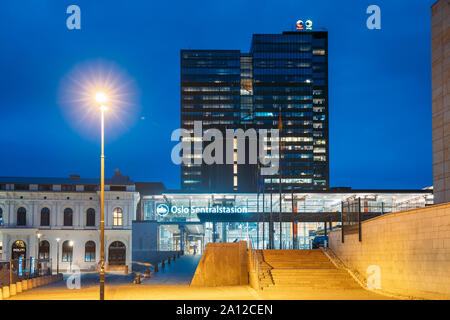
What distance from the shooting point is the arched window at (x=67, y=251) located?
69.8 metres

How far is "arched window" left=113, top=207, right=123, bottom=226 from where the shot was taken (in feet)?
233

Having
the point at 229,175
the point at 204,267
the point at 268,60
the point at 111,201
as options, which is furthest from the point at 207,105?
the point at 204,267

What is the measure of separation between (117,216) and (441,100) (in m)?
52.9

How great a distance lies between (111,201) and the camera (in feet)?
234

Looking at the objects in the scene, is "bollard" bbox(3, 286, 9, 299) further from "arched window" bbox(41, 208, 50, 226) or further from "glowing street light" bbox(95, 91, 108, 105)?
"arched window" bbox(41, 208, 50, 226)

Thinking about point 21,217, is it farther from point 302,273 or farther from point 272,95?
point 272,95

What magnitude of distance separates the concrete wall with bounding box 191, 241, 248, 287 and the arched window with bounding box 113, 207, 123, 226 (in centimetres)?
4172

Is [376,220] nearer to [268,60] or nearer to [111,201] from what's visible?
[111,201]

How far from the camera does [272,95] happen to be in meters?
178

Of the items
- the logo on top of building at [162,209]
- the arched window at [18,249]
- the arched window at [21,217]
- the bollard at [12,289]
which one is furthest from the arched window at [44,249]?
the bollard at [12,289]

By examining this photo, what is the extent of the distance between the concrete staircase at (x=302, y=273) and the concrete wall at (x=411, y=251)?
127 centimetres

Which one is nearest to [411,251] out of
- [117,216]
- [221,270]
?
[221,270]
